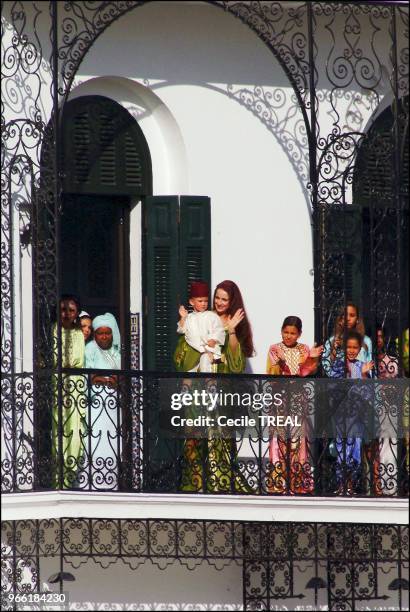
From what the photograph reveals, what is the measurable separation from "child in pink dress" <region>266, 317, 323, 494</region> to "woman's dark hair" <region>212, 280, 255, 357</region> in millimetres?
502

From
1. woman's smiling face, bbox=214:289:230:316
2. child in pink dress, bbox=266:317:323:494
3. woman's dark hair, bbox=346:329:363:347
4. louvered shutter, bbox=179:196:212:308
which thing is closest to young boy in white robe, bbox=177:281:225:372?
woman's smiling face, bbox=214:289:230:316

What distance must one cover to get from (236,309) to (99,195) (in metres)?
1.54

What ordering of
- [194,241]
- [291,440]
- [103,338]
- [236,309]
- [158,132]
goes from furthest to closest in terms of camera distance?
[158,132]
[194,241]
[236,309]
[103,338]
[291,440]

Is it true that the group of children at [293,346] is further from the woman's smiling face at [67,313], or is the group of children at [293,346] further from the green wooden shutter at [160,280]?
the woman's smiling face at [67,313]

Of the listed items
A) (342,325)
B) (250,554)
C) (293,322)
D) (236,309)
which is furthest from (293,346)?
(250,554)

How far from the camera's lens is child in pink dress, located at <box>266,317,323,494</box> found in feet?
57.8

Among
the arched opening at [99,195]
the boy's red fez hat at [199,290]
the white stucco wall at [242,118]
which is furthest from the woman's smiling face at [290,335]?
the arched opening at [99,195]

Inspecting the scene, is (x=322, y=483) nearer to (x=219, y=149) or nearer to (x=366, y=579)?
(x=366, y=579)

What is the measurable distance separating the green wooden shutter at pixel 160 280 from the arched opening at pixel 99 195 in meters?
0.19

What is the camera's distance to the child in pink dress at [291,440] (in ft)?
57.8

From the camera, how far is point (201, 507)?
17344 millimetres

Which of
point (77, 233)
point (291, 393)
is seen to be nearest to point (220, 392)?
point (291, 393)

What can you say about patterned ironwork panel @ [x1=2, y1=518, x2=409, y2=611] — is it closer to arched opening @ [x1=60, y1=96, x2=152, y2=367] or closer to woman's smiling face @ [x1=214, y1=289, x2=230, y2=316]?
arched opening @ [x1=60, y1=96, x2=152, y2=367]

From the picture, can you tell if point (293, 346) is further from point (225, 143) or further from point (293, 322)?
point (225, 143)
